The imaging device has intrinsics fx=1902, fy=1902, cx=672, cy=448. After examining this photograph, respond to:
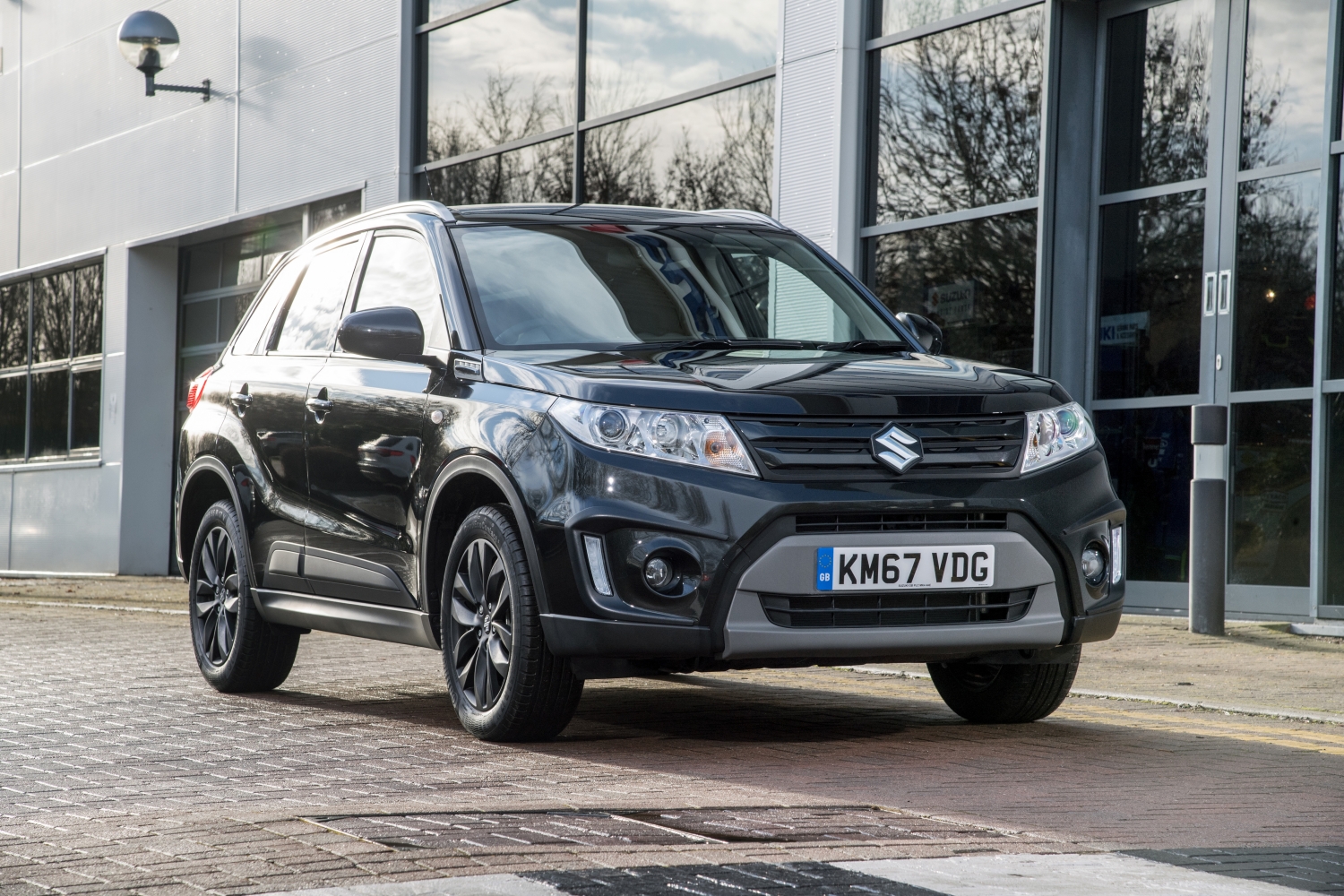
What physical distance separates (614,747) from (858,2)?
8.61 m

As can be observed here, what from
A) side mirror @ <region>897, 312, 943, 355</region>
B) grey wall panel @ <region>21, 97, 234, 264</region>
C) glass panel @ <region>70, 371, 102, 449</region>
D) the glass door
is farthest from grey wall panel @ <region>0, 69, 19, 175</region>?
side mirror @ <region>897, 312, 943, 355</region>

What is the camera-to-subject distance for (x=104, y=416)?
2253cm

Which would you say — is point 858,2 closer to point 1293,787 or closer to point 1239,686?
point 1239,686

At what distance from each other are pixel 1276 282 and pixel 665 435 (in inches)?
263

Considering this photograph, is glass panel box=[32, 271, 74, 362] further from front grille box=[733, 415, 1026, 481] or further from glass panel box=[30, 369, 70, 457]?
front grille box=[733, 415, 1026, 481]

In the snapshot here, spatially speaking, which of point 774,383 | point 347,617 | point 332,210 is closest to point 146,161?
point 332,210

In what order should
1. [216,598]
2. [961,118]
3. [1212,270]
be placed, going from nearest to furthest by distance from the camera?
[216,598] → [1212,270] → [961,118]

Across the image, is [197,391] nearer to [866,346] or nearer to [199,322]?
[866,346]

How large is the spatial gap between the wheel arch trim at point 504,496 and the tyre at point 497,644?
0.05 m

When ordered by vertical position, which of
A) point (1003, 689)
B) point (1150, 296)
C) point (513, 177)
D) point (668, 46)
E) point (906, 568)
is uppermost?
point (668, 46)

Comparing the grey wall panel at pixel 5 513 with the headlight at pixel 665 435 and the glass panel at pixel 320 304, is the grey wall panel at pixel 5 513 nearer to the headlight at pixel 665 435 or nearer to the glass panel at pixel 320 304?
the glass panel at pixel 320 304

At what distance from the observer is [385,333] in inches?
251

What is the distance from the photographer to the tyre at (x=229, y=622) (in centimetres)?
764

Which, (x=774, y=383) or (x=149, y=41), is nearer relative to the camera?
(x=774, y=383)
